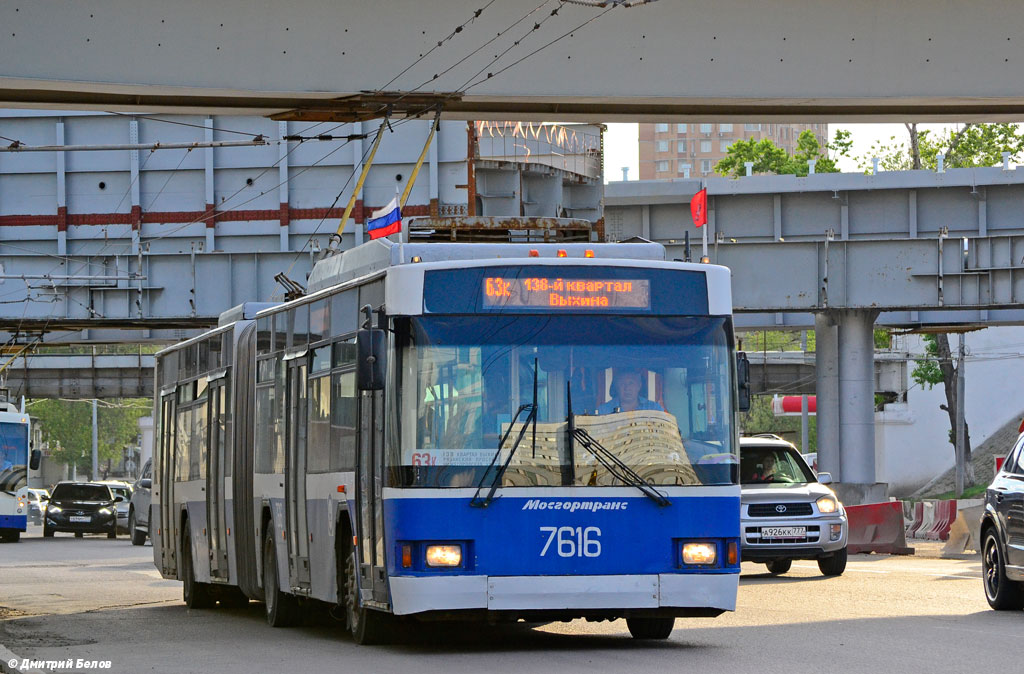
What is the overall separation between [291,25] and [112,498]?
33668 mm

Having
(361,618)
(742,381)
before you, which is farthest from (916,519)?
(361,618)

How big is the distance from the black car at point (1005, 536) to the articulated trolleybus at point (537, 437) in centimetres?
392

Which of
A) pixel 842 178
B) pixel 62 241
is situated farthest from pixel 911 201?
pixel 62 241

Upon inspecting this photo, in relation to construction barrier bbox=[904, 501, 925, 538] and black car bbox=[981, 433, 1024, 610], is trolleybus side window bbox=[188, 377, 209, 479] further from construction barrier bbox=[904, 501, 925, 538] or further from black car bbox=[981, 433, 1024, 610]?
construction barrier bbox=[904, 501, 925, 538]

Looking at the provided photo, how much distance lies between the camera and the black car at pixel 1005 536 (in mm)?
15961

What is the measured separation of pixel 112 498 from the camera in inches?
1924

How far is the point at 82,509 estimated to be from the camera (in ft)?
160

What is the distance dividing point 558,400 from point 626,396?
0.50m

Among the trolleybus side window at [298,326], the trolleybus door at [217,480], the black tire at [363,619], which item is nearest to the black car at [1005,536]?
the black tire at [363,619]

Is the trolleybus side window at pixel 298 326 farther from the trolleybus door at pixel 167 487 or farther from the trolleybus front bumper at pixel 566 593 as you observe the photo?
the trolleybus door at pixel 167 487

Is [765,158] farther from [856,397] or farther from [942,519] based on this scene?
[942,519]

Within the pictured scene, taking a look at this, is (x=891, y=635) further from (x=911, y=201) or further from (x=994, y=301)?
(x=911, y=201)

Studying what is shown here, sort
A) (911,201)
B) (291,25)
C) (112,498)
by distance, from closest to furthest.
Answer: (291,25) → (911,201) → (112,498)

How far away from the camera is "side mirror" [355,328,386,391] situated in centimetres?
1241
